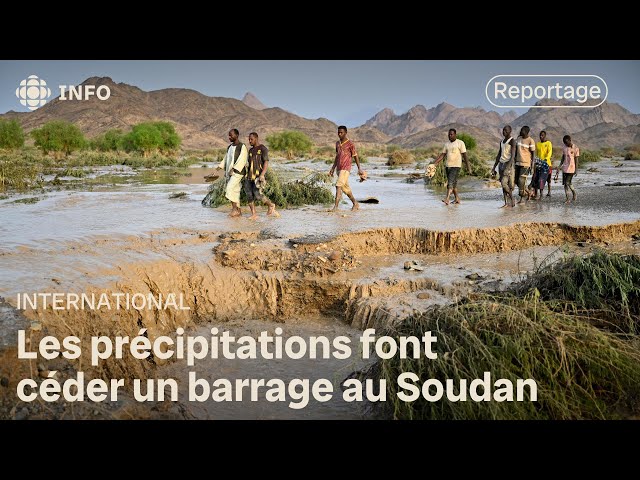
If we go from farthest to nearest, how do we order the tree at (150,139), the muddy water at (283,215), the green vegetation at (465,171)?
the tree at (150,139)
the green vegetation at (465,171)
the muddy water at (283,215)

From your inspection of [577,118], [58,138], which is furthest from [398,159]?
[577,118]

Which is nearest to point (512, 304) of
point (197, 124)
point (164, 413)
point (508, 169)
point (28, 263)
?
point (164, 413)

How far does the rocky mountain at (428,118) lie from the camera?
357 feet

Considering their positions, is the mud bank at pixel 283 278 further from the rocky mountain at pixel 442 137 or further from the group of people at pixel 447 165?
the rocky mountain at pixel 442 137

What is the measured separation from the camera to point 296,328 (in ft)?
21.9

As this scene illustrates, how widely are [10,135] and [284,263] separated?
39363mm

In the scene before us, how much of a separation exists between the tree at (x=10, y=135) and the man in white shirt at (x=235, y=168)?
3532 centimetres

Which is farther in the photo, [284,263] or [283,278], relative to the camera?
[284,263]

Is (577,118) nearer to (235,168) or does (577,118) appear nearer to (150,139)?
(150,139)

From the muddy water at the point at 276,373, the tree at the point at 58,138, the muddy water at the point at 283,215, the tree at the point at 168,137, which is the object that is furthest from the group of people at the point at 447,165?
the tree at the point at 168,137

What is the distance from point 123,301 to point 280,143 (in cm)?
4442

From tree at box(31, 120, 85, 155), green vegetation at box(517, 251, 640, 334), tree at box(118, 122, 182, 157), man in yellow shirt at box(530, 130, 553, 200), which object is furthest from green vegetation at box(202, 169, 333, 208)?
tree at box(118, 122, 182, 157)

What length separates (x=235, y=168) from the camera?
10352mm

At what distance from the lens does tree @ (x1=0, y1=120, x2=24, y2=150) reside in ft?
126
